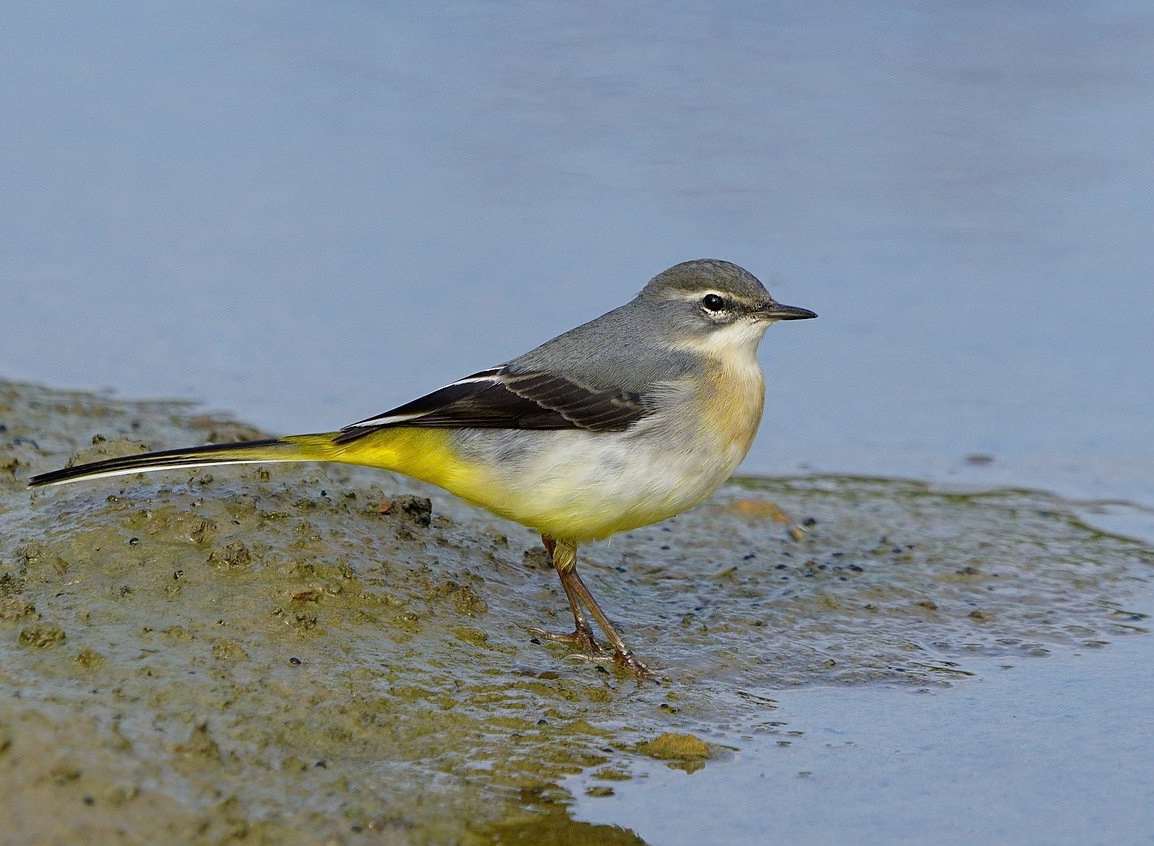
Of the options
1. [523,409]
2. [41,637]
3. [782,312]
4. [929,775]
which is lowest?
[929,775]

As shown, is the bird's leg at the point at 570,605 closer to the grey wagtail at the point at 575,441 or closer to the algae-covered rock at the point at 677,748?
the grey wagtail at the point at 575,441

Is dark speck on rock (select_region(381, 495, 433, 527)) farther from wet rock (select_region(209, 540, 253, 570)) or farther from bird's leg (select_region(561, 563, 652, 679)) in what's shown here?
wet rock (select_region(209, 540, 253, 570))

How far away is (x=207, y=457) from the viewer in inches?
286

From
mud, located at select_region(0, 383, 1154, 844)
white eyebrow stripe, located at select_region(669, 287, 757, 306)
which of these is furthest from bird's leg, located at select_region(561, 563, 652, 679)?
white eyebrow stripe, located at select_region(669, 287, 757, 306)

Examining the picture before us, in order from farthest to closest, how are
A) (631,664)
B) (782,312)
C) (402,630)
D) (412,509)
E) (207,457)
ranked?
(412,509) < (782,312) < (207,457) < (631,664) < (402,630)

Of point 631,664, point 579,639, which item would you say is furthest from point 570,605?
point 631,664

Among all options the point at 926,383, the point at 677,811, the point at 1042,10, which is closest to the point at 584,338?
the point at 677,811

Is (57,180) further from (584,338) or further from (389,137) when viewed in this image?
(584,338)

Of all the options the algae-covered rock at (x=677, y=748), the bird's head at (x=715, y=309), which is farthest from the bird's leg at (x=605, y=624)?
the bird's head at (x=715, y=309)

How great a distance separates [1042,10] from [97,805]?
44.8ft

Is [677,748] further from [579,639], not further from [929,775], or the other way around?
[579,639]

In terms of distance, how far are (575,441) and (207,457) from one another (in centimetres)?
169

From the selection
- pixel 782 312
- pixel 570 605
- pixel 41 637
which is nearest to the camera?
pixel 41 637

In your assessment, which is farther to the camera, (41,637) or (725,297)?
(725,297)
